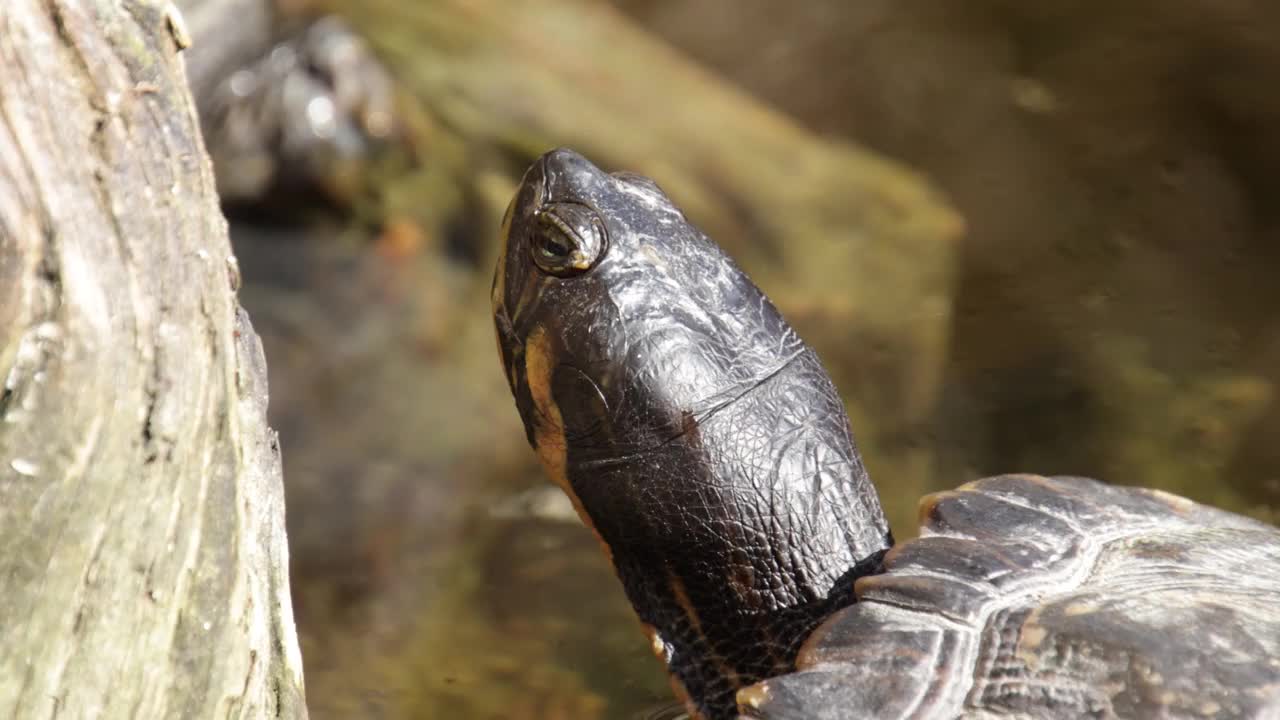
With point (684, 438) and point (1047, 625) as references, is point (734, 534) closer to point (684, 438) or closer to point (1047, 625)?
point (684, 438)

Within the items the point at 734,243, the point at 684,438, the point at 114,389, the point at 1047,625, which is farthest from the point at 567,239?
Answer: the point at 734,243

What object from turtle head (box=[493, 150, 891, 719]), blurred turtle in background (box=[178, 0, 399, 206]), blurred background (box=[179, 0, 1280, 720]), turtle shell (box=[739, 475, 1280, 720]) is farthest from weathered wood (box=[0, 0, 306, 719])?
blurred turtle in background (box=[178, 0, 399, 206])

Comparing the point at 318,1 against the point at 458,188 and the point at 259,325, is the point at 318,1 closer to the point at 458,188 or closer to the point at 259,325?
the point at 458,188

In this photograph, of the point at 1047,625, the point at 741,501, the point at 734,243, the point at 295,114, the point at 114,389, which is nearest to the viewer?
the point at 114,389

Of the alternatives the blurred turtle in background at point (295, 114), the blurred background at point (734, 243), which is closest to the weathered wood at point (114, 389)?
the blurred background at point (734, 243)

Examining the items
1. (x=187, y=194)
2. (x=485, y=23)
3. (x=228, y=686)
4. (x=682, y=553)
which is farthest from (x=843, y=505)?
(x=485, y=23)

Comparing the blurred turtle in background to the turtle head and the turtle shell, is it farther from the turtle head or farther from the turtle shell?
the turtle shell

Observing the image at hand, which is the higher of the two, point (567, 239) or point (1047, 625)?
point (567, 239)
